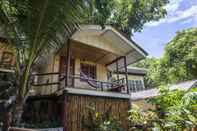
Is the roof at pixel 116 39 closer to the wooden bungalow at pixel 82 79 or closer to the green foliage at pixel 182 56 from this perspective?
the wooden bungalow at pixel 82 79

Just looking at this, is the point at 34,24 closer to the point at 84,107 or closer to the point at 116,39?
the point at 84,107

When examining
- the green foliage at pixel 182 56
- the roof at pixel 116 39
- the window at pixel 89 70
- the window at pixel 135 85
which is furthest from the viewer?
the green foliage at pixel 182 56

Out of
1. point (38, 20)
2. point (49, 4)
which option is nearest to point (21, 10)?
point (38, 20)

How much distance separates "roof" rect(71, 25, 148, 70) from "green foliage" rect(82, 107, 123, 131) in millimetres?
4203

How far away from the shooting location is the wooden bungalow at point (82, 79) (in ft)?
27.9

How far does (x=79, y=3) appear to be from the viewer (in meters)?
4.27

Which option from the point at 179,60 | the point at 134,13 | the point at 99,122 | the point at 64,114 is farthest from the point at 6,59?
the point at 179,60

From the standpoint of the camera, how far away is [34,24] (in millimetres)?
4348

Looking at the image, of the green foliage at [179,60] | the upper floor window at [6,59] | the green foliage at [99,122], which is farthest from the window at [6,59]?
the green foliage at [179,60]

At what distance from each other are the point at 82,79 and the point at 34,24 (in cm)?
591

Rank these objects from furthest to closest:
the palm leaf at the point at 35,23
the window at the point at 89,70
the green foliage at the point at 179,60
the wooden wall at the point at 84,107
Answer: the green foliage at the point at 179,60, the window at the point at 89,70, the wooden wall at the point at 84,107, the palm leaf at the point at 35,23

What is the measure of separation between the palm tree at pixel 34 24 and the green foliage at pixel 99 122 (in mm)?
3943

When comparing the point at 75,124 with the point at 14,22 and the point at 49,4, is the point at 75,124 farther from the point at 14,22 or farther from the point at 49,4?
the point at 49,4

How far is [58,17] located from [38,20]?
47 cm
